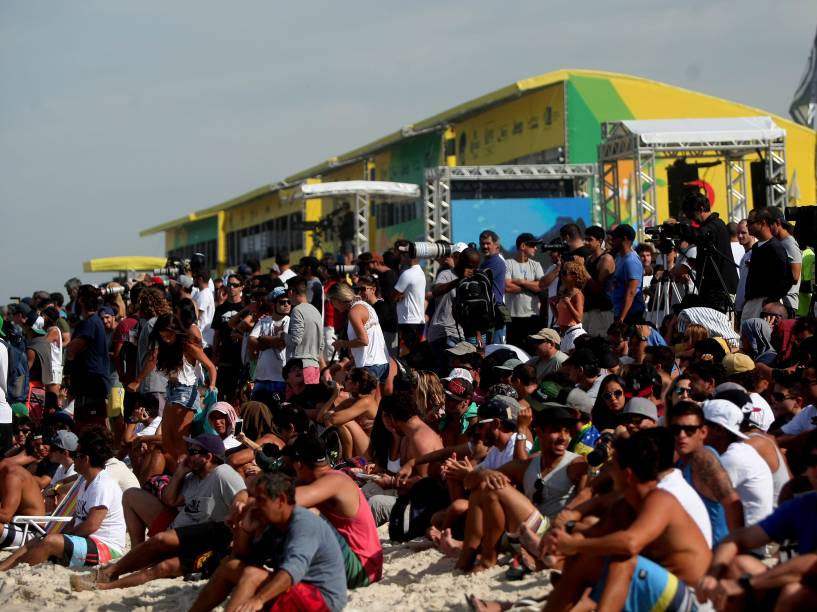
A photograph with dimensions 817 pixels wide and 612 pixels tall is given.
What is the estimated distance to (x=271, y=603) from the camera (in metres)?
6.51

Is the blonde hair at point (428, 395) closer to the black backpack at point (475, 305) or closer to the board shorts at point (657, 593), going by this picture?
the black backpack at point (475, 305)

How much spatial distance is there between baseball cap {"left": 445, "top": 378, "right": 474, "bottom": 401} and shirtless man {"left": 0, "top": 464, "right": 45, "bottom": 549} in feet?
10.8

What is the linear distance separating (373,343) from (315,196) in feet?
55.5

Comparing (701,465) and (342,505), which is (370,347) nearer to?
(342,505)

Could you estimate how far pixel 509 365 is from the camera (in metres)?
10.1

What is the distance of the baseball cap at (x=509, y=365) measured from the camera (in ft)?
32.7

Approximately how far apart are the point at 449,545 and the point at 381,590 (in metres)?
0.49

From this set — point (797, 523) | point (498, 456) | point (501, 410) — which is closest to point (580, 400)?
point (501, 410)

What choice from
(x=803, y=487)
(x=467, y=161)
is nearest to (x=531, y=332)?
(x=803, y=487)

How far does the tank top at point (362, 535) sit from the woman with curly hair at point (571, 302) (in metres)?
3.74

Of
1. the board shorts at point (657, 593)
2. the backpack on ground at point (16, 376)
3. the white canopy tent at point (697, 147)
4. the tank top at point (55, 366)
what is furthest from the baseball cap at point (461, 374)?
the white canopy tent at point (697, 147)

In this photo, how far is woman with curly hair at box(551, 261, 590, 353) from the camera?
10859mm

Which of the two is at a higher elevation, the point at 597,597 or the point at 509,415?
the point at 509,415

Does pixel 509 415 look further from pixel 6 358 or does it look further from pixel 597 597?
pixel 6 358
